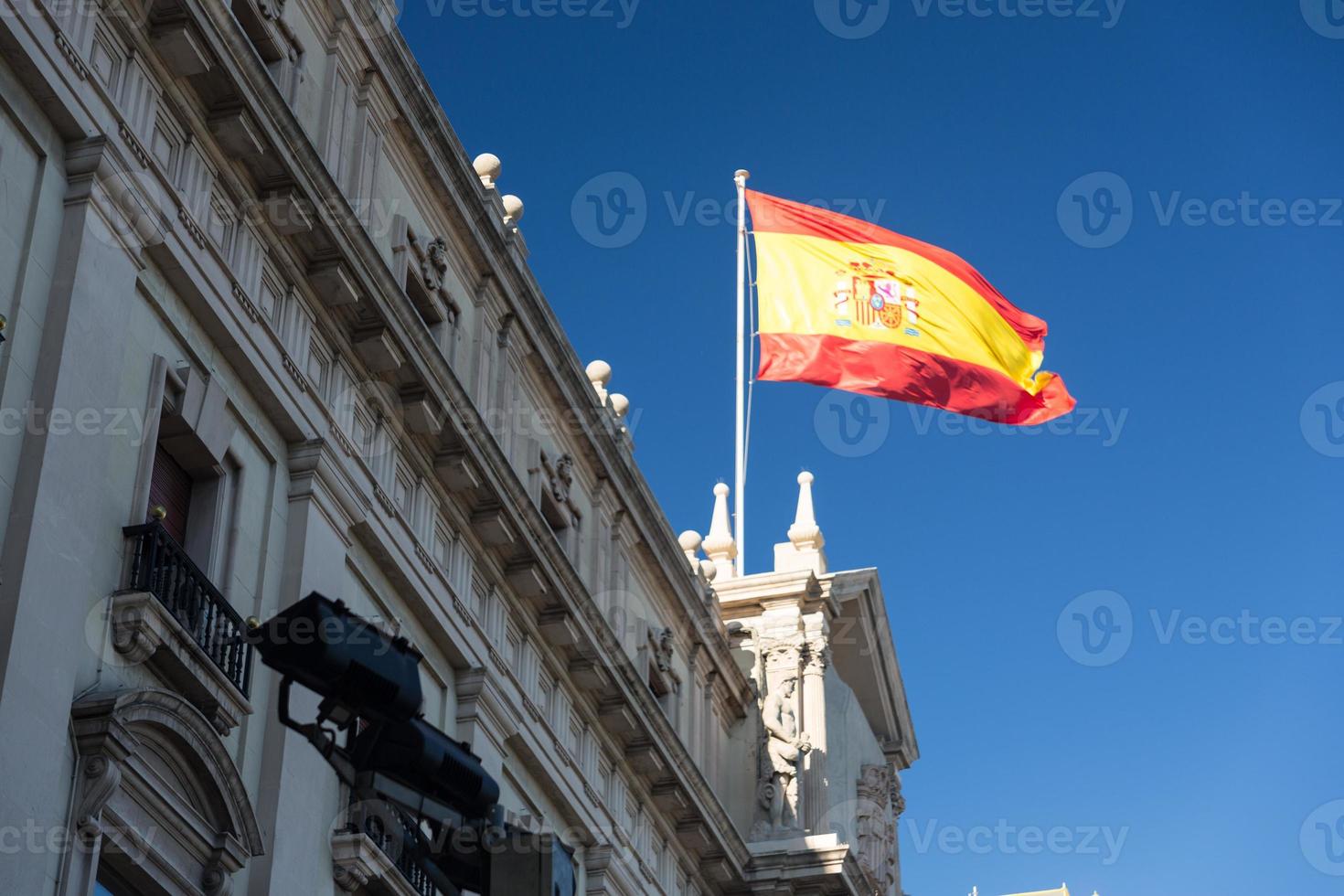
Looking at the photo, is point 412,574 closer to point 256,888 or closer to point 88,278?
point 256,888

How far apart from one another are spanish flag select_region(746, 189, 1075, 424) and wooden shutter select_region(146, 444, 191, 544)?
20291 millimetres

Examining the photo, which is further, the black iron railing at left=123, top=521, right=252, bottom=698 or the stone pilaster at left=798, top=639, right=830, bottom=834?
the stone pilaster at left=798, top=639, right=830, bottom=834

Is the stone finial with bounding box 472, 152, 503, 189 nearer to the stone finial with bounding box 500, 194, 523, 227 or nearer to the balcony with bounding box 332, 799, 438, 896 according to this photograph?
the stone finial with bounding box 500, 194, 523, 227

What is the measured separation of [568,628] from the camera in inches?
1056

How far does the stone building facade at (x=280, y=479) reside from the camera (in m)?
15.8

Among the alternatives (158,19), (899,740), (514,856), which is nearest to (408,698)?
(514,856)

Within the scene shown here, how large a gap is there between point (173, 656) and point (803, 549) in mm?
23394

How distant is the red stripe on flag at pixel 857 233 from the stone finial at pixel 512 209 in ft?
40.5

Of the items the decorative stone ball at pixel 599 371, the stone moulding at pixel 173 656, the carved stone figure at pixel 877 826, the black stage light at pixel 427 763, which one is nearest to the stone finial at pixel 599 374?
the decorative stone ball at pixel 599 371

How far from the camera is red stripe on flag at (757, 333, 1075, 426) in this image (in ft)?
124

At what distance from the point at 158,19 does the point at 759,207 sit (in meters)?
22.5

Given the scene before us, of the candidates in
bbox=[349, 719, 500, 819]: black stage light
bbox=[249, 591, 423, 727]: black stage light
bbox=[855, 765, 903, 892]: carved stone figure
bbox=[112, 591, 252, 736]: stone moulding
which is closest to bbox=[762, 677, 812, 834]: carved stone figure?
bbox=[855, 765, 903, 892]: carved stone figure

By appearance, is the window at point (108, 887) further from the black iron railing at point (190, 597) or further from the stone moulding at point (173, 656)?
the black iron railing at point (190, 597)

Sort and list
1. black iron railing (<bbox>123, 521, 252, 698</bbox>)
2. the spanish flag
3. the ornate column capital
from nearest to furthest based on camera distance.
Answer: black iron railing (<bbox>123, 521, 252, 698</bbox>), the ornate column capital, the spanish flag
